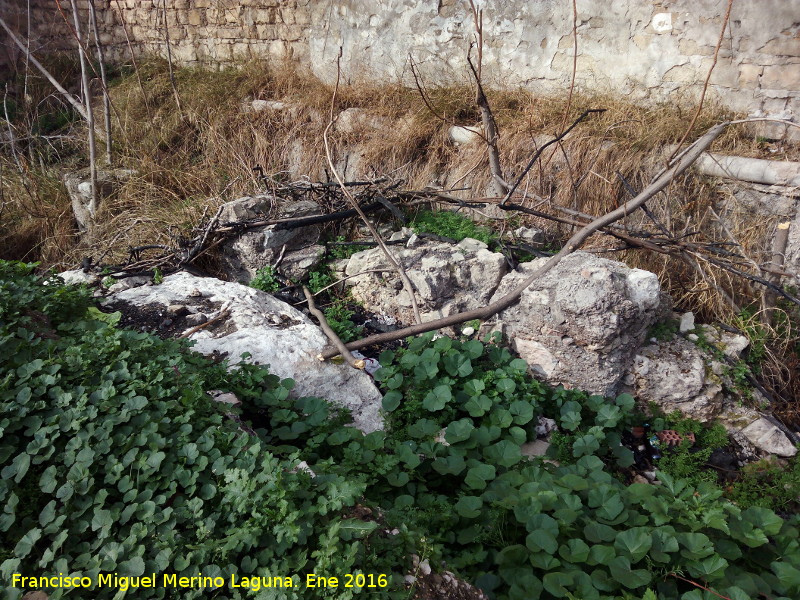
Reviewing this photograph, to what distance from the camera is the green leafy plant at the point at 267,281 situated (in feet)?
12.7

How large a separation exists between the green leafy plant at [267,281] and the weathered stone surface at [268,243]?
0.30ft

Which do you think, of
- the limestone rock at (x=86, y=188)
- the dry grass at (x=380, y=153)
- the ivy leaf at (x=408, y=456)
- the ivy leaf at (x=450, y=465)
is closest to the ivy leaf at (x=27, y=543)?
the ivy leaf at (x=408, y=456)

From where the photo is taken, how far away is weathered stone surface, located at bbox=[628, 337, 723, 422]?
3188 mm

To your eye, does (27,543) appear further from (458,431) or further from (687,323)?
(687,323)

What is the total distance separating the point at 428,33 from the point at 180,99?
9.00 feet

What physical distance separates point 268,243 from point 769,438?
3314mm

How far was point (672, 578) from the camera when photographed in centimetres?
186

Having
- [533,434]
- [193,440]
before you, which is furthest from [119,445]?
[533,434]

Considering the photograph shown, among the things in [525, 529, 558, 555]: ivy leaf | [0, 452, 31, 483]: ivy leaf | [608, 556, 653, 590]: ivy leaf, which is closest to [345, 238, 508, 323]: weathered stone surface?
[525, 529, 558, 555]: ivy leaf

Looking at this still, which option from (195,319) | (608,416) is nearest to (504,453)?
(608,416)

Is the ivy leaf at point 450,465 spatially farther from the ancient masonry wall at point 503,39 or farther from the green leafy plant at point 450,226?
the ancient masonry wall at point 503,39

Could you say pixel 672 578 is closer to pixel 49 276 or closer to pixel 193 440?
pixel 193 440

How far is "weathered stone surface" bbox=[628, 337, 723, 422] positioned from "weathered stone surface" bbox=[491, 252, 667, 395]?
114mm

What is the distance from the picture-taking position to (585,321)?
9.98 ft
